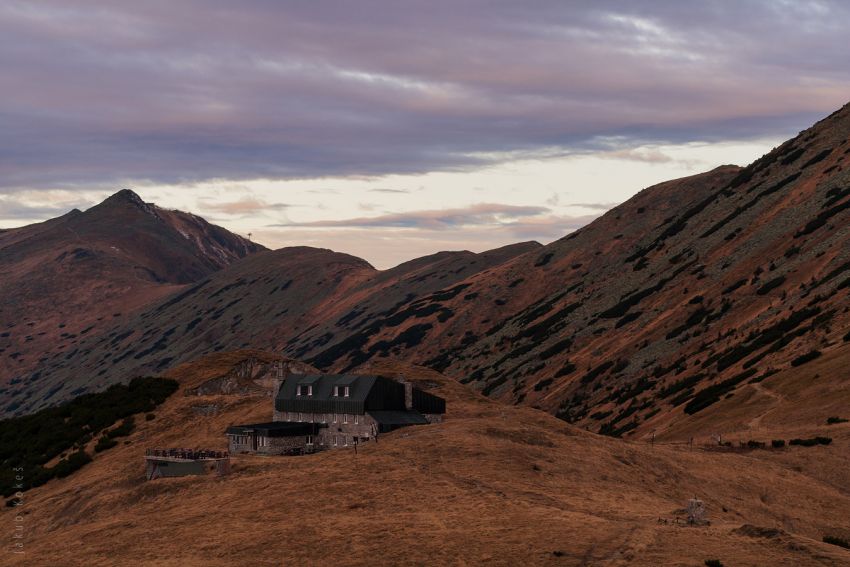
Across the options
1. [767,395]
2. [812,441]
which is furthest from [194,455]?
[767,395]

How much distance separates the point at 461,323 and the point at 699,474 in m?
125

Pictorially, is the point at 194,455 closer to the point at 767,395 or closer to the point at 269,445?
the point at 269,445

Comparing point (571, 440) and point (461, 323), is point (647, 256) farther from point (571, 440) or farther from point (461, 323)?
point (571, 440)

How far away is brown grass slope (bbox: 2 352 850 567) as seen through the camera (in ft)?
122

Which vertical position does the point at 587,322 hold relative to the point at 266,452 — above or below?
above

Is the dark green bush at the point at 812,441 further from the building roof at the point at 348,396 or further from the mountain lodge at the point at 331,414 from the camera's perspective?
the building roof at the point at 348,396

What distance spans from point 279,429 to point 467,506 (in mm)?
27156

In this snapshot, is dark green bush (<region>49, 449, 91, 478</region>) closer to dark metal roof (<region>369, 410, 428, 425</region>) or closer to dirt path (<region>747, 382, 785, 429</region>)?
dark metal roof (<region>369, 410, 428, 425</region>)

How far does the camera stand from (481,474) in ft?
165

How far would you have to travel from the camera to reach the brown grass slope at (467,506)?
37.2 metres

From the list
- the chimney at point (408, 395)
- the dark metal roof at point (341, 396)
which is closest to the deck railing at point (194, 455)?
the dark metal roof at point (341, 396)

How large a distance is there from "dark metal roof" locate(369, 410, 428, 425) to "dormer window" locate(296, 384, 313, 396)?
6873 mm

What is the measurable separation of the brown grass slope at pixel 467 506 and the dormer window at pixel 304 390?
1052cm

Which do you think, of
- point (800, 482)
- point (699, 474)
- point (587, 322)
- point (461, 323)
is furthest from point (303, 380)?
point (461, 323)
